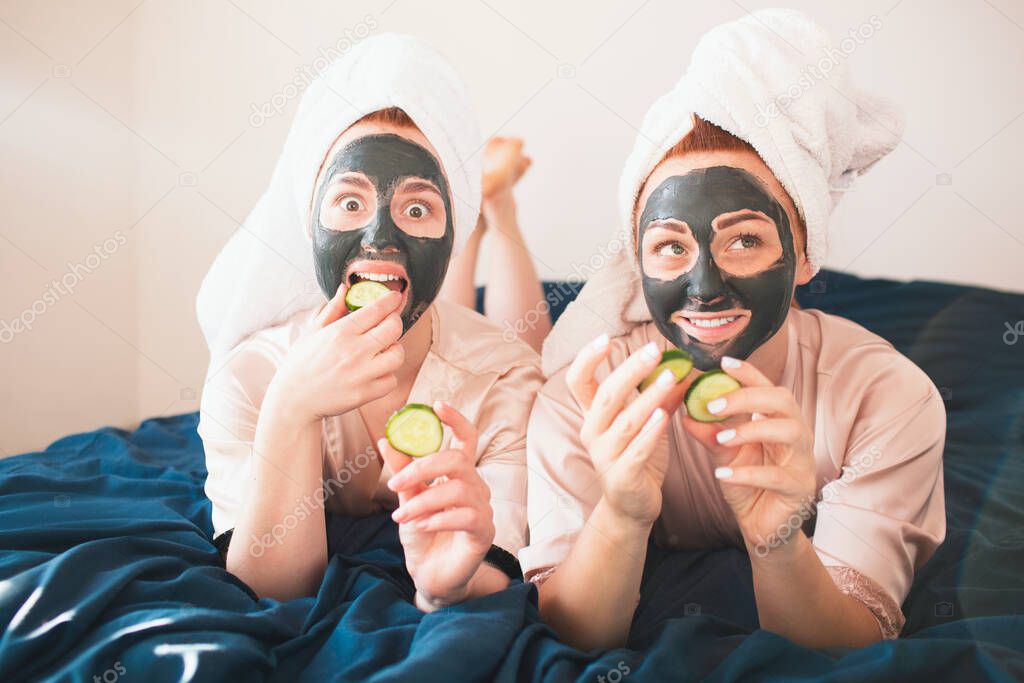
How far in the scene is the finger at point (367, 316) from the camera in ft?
4.66

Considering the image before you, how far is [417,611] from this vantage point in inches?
56.2

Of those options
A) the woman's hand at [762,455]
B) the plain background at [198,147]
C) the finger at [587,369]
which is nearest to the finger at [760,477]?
the woman's hand at [762,455]

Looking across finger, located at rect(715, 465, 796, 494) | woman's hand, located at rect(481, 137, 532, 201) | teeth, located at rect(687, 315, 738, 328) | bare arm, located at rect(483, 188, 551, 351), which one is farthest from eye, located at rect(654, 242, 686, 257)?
bare arm, located at rect(483, 188, 551, 351)

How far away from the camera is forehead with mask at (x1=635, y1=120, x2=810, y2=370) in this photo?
4.56 ft

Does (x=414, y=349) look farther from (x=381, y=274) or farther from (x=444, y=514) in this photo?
(x=444, y=514)

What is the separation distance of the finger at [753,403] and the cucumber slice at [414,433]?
392 mm

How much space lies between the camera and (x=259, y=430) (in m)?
1.46

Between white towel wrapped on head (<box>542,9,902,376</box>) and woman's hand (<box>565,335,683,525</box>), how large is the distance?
15.0 inches

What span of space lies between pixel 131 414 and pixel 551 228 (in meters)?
1.61

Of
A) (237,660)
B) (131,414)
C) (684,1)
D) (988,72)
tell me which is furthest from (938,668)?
(131,414)

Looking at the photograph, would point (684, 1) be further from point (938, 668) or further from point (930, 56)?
point (938, 668)

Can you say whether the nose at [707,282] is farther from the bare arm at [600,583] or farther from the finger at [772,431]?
the bare arm at [600,583]

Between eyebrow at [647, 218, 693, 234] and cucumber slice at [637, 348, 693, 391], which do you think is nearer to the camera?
cucumber slice at [637, 348, 693, 391]

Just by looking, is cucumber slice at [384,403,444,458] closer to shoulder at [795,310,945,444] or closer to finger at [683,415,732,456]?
finger at [683,415,732,456]
